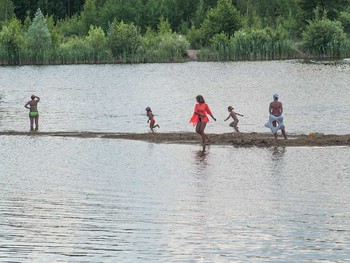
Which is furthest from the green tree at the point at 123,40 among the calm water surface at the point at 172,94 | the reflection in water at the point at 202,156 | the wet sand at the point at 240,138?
the reflection in water at the point at 202,156

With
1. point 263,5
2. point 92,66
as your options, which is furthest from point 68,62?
point 263,5

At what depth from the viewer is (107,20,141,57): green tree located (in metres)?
111

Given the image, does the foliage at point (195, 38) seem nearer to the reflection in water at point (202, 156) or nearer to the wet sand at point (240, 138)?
the wet sand at point (240, 138)

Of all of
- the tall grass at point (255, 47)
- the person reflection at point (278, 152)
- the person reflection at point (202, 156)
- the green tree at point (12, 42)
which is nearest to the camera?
the person reflection at point (202, 156)

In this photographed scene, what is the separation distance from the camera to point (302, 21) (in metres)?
123

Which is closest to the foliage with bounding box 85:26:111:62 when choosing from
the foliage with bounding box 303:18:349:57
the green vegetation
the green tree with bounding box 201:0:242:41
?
the green vegetation

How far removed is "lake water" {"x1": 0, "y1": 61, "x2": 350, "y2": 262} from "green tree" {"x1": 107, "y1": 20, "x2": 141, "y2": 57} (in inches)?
1953

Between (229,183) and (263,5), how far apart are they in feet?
378

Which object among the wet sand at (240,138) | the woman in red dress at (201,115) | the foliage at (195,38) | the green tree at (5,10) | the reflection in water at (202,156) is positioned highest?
the green tree at (5,10)

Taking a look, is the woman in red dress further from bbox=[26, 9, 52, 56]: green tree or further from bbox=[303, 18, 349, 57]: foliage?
bbox=[26, 9, 52, 56]: green tree

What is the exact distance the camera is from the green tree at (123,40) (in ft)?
365

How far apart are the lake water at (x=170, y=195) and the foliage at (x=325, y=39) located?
1806 inches

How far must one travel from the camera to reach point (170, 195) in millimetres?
29750

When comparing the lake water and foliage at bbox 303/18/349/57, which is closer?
the lake water
